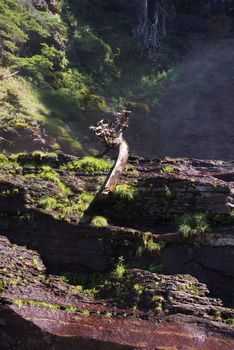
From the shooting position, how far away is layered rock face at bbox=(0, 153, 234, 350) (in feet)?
33.4

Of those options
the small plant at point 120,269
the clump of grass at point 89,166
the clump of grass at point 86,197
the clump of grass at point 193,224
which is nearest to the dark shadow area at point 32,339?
the small plant at point 120,269

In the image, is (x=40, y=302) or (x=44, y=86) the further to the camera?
(x=44, y=86)

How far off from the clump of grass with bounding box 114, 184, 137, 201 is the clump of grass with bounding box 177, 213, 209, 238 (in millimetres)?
1657

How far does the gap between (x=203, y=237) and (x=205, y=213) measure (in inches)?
34.8

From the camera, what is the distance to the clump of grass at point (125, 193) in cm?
1450

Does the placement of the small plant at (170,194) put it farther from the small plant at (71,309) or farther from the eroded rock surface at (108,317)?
the small plant at (71,309)

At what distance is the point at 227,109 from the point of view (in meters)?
33.1

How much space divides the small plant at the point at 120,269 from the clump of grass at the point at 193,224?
173 centimetres

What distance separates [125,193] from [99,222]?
→ 1453 mm

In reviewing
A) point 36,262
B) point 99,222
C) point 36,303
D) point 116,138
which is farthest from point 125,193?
point 36,303

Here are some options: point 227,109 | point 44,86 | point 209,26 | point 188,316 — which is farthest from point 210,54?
point 188,316

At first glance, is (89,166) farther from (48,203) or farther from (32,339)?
(32,339)

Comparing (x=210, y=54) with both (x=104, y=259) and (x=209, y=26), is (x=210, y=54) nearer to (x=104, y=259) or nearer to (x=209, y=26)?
(x=209, y=26)

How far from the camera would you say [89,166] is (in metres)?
17.2
